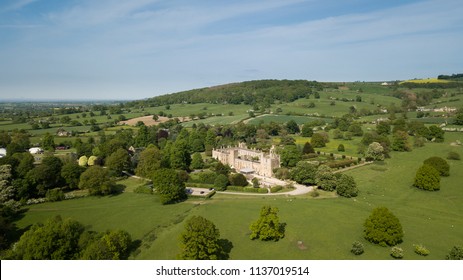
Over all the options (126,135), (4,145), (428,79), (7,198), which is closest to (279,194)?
(7,198)

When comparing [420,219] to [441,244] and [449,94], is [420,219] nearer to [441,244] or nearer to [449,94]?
[441,244]

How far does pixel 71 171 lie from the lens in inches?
2178

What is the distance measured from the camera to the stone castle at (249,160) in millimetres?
62928

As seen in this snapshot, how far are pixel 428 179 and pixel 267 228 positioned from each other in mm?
30996

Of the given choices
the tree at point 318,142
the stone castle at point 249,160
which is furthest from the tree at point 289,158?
the tree at point 318,142

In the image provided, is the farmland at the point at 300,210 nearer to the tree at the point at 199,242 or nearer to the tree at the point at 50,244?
the tree at the point at 199,242

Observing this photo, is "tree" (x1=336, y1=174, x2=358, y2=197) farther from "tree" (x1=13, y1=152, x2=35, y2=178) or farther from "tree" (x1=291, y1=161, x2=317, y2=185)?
"tree" (x1=13, y1=152, x2=35, y2=178)

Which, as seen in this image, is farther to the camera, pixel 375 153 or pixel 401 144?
pixel 401 144

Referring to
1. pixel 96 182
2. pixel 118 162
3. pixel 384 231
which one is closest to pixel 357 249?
pixel 384 231

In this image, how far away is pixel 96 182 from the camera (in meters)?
51.1

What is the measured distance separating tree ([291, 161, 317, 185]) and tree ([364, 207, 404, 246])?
20.2 metres

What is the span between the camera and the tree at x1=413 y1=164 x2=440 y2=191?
161 feet

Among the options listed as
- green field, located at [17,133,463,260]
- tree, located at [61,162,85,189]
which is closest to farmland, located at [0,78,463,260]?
green field, located at [17,133,463,260]

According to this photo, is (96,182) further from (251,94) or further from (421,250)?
(251,94)
